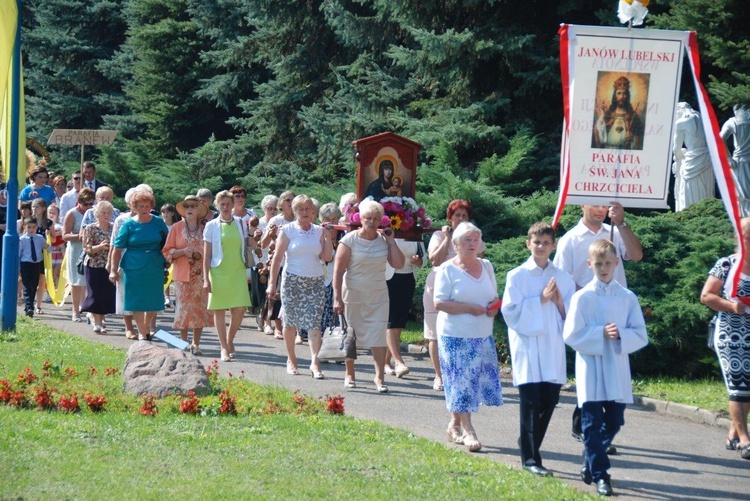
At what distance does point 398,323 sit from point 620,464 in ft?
14.9

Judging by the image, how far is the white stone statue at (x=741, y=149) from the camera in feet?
56.5

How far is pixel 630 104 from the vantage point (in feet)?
28.8

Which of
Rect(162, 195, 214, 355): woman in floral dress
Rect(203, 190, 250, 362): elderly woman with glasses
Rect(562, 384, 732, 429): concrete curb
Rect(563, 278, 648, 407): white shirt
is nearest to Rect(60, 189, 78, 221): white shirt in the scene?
Rect(162, 195, 214, 355): woman in floral dress

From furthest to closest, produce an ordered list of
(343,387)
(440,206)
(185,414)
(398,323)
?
(440,206), (398,323), (343,387), (185,414)

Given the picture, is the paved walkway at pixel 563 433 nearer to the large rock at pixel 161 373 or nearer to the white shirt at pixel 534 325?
the white shirt at pixel 534 325

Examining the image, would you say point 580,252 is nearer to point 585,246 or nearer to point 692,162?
point 585,246

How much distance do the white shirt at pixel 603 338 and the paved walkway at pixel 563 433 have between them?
2.32 ft

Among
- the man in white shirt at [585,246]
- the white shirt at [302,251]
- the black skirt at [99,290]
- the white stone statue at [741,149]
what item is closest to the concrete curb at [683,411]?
the man in white shirt at [585,246]

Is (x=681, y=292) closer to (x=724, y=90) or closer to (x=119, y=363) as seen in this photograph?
(x=724, y=90)

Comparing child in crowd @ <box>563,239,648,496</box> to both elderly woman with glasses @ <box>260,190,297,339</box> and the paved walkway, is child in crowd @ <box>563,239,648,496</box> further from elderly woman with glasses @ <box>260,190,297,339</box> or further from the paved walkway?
elderly woman with glasses @ <box>260,190,297,339</box>

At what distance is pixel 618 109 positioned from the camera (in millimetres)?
8727

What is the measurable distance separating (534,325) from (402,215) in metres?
4.69

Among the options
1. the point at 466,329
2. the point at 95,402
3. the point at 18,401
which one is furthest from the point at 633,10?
the point at 18,401

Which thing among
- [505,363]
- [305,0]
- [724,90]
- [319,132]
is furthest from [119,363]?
[305,0]
